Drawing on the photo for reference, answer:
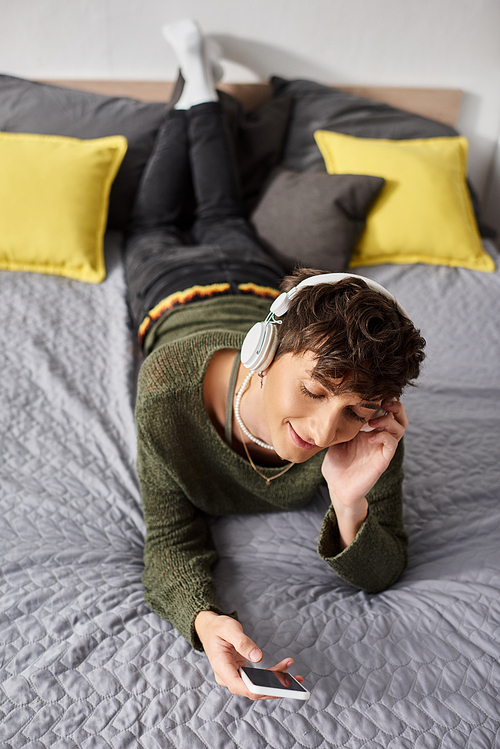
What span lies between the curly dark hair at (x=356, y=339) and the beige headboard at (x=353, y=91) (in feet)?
5.94

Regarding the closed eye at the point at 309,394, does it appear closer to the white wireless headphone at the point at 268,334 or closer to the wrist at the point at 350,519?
the white wireless headphone at the point at 268,334

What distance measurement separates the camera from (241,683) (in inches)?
28.4

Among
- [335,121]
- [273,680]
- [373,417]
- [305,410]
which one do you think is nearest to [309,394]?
[305,410]

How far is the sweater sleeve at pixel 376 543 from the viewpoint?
0.93 metres

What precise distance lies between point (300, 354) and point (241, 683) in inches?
17.6

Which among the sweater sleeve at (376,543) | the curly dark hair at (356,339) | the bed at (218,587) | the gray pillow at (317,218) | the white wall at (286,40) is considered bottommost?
the bed at (218,587)

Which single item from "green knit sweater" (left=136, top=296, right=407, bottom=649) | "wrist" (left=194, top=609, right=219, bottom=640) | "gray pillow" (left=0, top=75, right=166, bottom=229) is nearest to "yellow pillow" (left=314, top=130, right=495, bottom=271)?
"gray pillow" (left=0, top=75, right=166, bottom=229)

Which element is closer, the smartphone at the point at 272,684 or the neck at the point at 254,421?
the smartphone at the point at 272,684

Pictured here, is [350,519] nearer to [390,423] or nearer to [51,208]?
[390,423]

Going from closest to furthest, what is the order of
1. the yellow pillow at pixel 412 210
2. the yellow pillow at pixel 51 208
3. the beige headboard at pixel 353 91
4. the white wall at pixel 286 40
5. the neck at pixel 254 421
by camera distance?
1. the neck at pixel 254 421
2. the yellow pillow at pixel 51 208
3. the yellow pillow at pixel 412 210
4. the white wall at pixel 286 40
5. the beige headboard at pixel 353 91

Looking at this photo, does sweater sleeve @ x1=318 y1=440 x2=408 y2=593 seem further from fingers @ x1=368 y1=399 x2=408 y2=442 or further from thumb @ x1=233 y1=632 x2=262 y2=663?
thumb @ x1=233 y1=632 x2=262 y2=663

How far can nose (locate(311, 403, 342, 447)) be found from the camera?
2.54 ft

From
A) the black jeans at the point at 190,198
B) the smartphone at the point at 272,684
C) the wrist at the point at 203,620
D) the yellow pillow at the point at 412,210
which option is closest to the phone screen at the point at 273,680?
the smartphone at the point at 272,684

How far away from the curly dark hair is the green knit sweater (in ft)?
0.92
